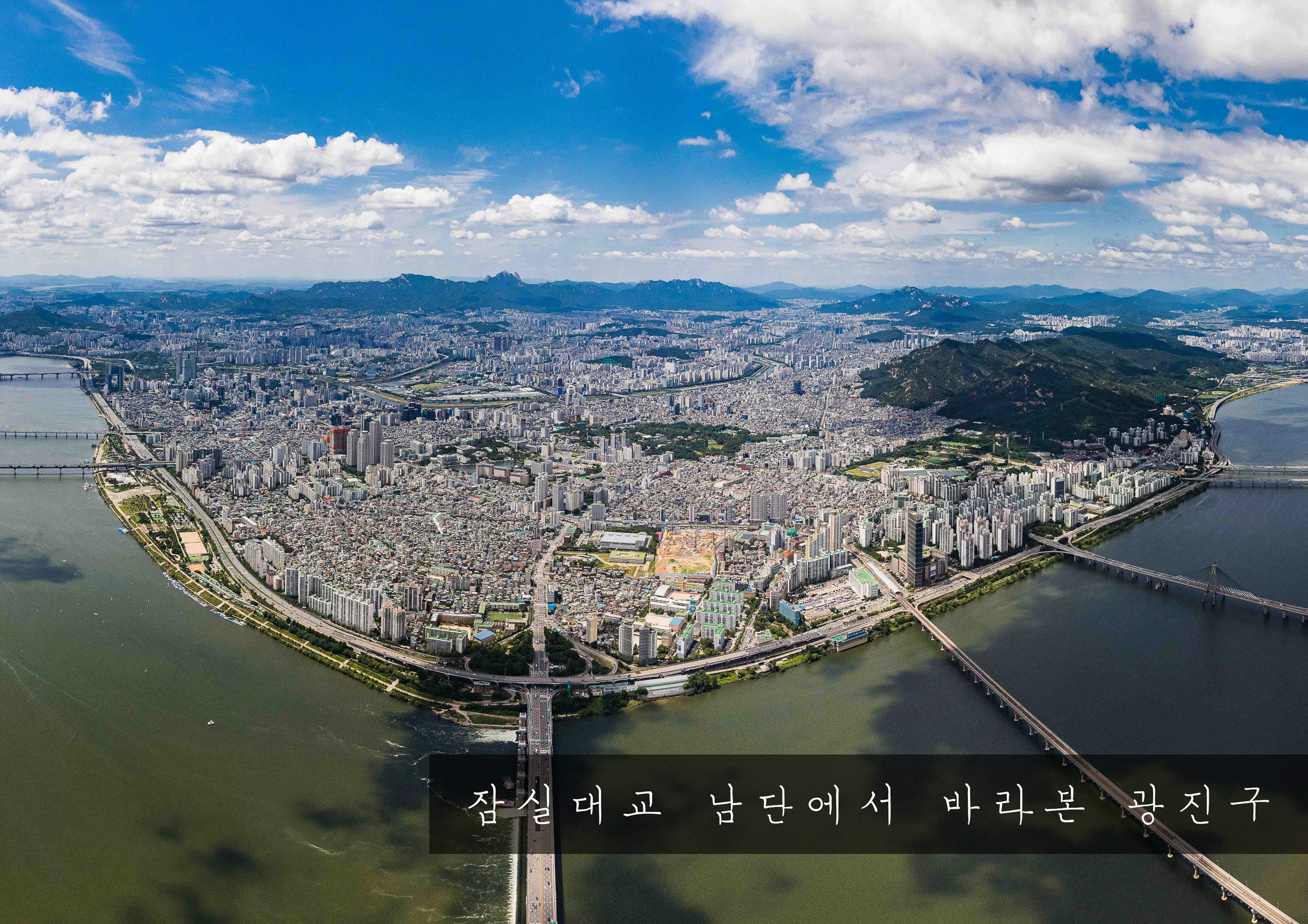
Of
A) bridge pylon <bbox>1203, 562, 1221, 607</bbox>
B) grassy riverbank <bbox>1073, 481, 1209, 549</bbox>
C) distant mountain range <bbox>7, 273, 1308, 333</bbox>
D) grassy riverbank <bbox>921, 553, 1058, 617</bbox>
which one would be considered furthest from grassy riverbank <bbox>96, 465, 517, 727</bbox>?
distant mountain range <bbox>7, 273, 1308, 333</bbox>

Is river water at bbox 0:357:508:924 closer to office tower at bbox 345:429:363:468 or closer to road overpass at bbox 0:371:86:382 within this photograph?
office tower at bbox 345:429:363:468

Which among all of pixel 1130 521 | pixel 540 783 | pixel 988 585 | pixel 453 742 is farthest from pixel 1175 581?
pixel 453 742

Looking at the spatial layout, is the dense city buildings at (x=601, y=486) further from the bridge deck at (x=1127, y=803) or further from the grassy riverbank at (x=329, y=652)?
the bridge deck at (x=1127, y=803)

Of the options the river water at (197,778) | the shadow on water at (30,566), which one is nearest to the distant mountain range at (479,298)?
the shadow on water at (30,566)

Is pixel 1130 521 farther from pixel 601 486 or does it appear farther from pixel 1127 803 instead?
pixel 1127 803

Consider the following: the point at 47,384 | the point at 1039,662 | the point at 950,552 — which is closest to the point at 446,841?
the point at 1039,662

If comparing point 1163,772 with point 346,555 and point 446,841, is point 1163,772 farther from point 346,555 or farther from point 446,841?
point 346,555
